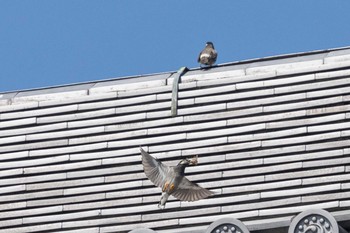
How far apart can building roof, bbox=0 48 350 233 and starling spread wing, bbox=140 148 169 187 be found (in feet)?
2.68

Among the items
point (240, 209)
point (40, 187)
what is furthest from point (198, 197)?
point (40, 187)

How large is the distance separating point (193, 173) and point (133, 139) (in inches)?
81.0

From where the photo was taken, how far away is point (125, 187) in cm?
4931

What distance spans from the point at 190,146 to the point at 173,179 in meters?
1.89

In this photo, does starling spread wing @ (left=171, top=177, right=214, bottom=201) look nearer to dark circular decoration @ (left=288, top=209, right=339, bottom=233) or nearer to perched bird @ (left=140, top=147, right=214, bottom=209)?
perched bird @ (left=140, top=147, right=214, bottom=209)

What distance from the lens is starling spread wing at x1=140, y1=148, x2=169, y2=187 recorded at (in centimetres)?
4791

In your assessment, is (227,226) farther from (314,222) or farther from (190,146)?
(190,146)

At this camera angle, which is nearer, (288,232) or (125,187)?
(288,232)

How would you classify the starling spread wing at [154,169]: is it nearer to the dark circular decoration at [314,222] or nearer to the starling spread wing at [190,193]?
the starling spread wing at [190,193]

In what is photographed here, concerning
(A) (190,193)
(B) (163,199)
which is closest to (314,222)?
(A) (190,193)

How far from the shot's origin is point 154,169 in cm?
4794

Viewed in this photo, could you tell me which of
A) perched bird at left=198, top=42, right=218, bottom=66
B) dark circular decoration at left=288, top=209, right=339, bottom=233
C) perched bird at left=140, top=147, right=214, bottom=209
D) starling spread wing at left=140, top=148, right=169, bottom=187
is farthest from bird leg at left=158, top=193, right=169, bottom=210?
perched bird at left=198, top=42, right=218, bottom=66

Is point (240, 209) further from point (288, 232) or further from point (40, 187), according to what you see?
point (40, 187)

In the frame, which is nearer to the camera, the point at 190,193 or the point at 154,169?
the point at 190,193
